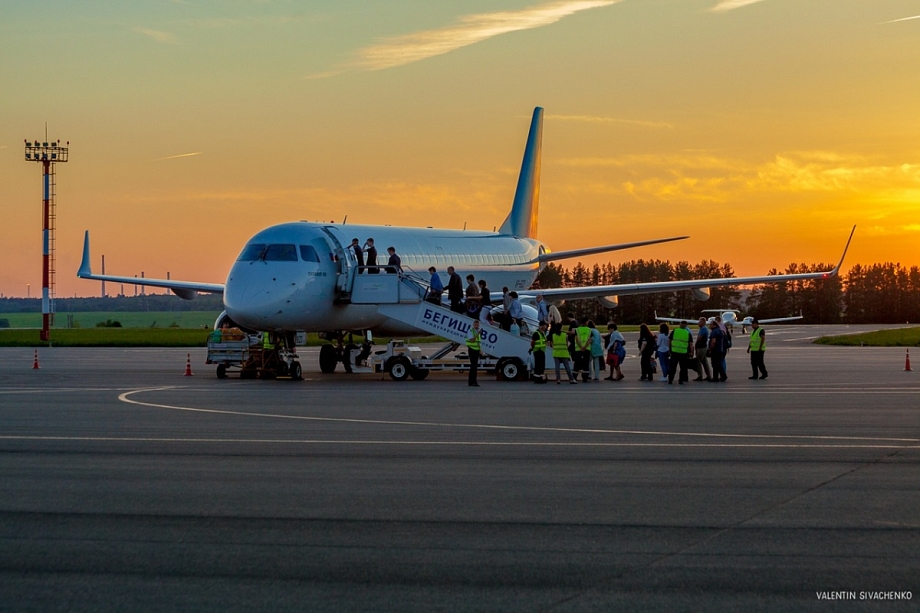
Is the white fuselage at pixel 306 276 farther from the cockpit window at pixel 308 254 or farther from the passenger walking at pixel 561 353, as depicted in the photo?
the passenger walking at pixel 561 353

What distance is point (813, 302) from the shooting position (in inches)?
5896

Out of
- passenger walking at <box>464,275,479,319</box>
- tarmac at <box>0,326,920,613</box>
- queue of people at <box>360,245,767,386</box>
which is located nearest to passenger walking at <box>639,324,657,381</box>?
queue of people at <box>360,245,767,386</box>

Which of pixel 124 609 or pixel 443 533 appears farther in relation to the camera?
pixel 443 533

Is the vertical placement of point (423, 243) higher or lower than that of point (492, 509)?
higher

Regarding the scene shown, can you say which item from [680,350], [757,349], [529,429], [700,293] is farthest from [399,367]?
[529,429]

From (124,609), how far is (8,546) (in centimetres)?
207

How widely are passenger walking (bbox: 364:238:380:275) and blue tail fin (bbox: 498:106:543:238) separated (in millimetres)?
15525

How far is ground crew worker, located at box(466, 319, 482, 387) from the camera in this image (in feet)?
88.3

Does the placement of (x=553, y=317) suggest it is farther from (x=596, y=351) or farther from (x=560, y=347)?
(x=560, y=347)

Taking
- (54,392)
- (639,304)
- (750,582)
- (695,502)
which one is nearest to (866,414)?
(695,502)

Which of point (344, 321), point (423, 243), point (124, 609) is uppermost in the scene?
point (423, 243)

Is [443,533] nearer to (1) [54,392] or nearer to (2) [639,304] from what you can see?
(1) [54,392]

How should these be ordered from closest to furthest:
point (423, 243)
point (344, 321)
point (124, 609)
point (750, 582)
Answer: point (124, 609)
point (750, 582)
point (344, 321)
point (423, 243)

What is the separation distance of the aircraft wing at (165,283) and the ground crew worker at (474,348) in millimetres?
12169
